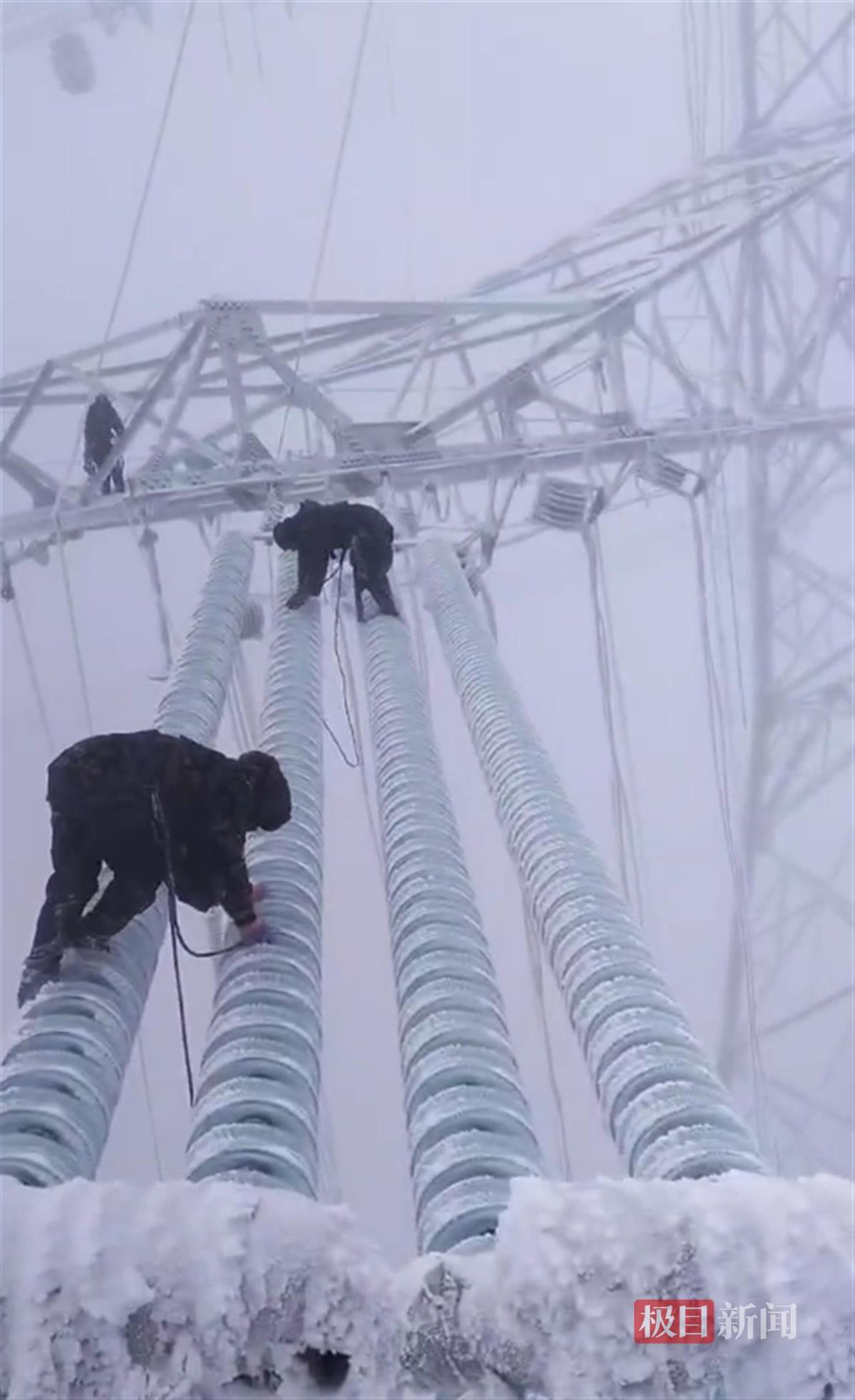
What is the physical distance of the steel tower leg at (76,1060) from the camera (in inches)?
122

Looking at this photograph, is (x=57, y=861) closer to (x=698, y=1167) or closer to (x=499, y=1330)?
(x=698, y=1167)

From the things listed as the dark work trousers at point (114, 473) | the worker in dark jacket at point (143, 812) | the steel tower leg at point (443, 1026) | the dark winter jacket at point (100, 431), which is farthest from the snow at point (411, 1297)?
the dark winter jacket at point (100, 431)

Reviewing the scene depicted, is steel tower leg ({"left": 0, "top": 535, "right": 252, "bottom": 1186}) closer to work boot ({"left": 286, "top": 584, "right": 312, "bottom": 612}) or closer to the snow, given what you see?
the snow

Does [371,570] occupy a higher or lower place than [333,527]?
lower

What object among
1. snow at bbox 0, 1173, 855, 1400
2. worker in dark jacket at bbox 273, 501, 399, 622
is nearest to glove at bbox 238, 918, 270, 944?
snow at bbox 0, 1173, 855, 1400

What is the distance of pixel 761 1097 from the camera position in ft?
44.2

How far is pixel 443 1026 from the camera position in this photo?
371cm

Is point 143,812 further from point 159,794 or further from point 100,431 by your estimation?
point 100,431

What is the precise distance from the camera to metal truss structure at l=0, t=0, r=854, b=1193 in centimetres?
1002

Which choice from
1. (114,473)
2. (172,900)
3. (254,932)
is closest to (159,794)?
(172,900)

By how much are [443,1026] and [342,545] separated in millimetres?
5008

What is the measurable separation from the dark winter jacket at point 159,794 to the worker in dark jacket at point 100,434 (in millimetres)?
6283

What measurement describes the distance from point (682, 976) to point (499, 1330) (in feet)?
54.9

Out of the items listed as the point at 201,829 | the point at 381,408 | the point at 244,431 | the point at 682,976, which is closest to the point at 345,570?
the point at 244,431
